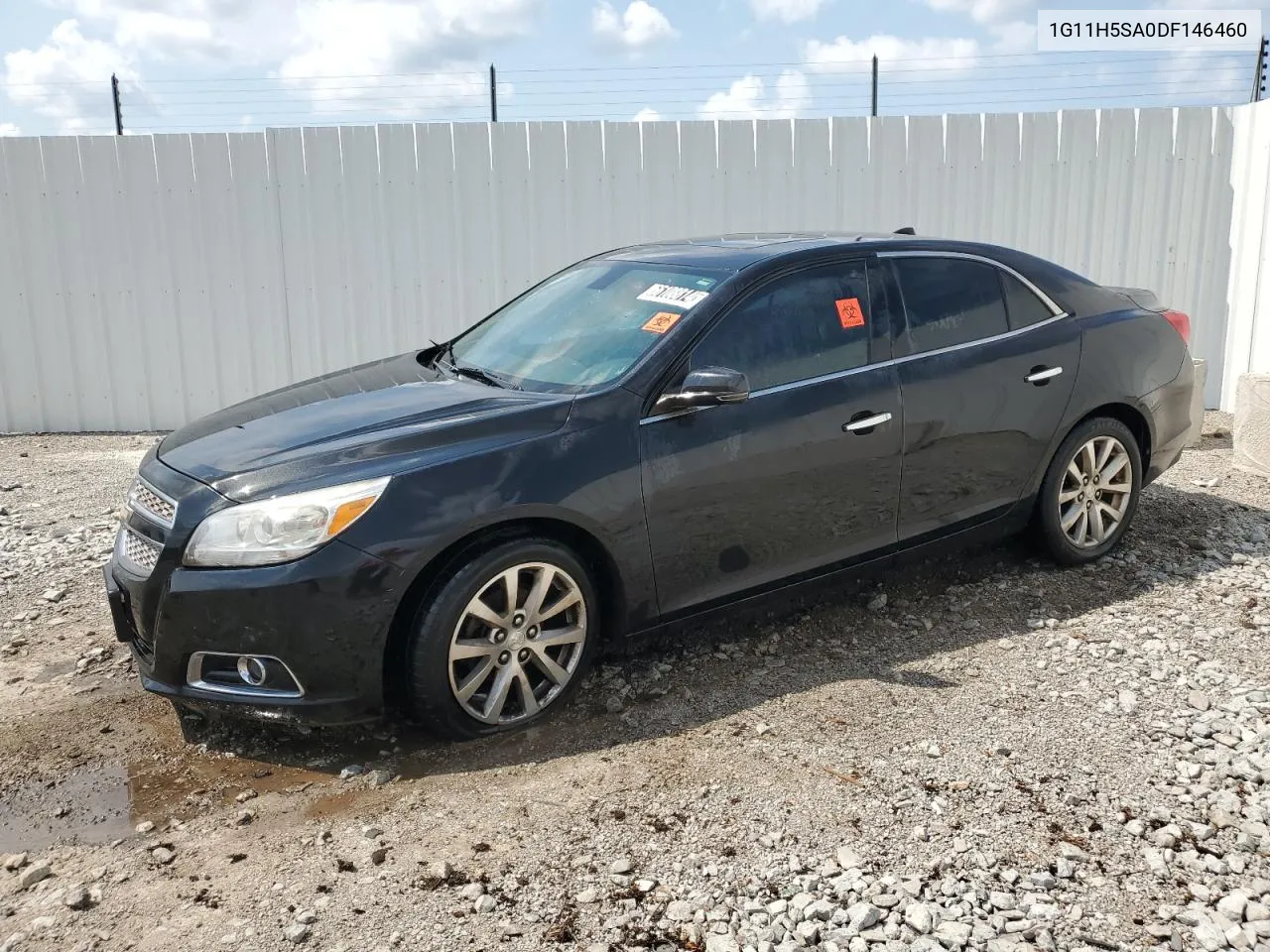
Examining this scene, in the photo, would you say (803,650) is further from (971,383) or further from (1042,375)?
(1042,375)

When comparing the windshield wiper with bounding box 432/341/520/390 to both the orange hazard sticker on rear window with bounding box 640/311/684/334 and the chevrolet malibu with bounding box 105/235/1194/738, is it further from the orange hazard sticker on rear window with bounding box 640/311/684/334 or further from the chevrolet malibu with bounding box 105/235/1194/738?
the orange hazard sticker on rear window with bounding box 640/311/684/334

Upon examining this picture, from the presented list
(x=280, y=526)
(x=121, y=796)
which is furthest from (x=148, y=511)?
(x=121, y=796)

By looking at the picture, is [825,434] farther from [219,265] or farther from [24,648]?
[219,265]

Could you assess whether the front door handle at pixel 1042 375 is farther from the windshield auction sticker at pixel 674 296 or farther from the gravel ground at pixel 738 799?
the windshield auction sticker at pixel 674 296

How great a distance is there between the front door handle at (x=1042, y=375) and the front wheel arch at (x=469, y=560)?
217 centimetres

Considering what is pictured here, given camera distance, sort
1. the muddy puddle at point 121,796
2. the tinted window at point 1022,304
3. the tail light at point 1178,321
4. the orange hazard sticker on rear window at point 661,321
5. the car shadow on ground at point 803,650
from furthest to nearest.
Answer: the tail light at point 1178,321, the tinted window at point 1022,304, the orange hazard sticker on rear window at point 661,321, the car shadow on ground at point 803,650, the muddy puddle at point 121,796

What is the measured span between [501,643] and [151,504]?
1.31 m

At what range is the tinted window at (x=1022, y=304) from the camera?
4.94m

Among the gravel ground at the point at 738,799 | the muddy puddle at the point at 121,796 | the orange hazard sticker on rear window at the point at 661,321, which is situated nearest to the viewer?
the gravel ground at the point at 738,799

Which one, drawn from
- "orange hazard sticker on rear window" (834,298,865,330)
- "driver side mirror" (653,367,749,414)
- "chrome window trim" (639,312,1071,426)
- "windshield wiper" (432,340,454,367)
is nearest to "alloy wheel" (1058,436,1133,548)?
"chrome window trim" (639,312,1071,426)

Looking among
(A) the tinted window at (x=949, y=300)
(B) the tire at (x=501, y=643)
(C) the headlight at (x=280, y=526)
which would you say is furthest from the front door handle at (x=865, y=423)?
(C) the headlight at (x=280, y=526)

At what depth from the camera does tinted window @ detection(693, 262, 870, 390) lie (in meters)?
4.20

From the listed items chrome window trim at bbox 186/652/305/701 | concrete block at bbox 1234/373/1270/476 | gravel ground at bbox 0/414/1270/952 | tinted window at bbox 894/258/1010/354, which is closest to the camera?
gravel ground at bbox 0/414/1270/952

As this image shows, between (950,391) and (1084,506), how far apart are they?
111cm
